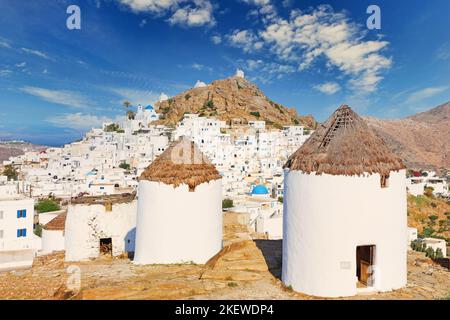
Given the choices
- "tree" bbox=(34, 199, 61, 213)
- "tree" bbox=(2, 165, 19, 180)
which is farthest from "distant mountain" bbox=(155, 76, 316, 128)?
"tree" bbox=(34, 199, 61, 213)

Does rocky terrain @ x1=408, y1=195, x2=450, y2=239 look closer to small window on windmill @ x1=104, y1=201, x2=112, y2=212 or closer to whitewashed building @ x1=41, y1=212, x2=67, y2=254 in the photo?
whitewashed building @ x1=41, y1=212, x2=67, y2=254

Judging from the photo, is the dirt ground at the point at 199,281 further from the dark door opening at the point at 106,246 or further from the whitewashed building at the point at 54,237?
the whitewashed building at the point at 54,237

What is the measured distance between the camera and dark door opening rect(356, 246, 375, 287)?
9.22 meters

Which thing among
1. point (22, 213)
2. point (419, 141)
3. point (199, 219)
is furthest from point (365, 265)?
point (419, 141)

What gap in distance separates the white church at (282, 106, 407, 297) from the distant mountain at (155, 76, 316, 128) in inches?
3589

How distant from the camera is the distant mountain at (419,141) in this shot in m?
119

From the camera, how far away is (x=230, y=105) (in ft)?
374

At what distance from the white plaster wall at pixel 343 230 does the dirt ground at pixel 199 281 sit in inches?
18.7

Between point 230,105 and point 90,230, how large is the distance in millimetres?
100901

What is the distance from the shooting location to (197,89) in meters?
125

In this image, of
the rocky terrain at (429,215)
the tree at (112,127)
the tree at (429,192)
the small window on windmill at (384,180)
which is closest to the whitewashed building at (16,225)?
the small window on windmill at (384,180)

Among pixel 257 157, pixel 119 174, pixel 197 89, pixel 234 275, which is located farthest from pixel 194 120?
pixel 234 275

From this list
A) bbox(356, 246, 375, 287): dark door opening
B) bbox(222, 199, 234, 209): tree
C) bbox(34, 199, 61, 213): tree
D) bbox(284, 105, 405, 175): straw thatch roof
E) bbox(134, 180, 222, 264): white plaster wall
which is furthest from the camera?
bbox(34, 199, 61, 213): tree
